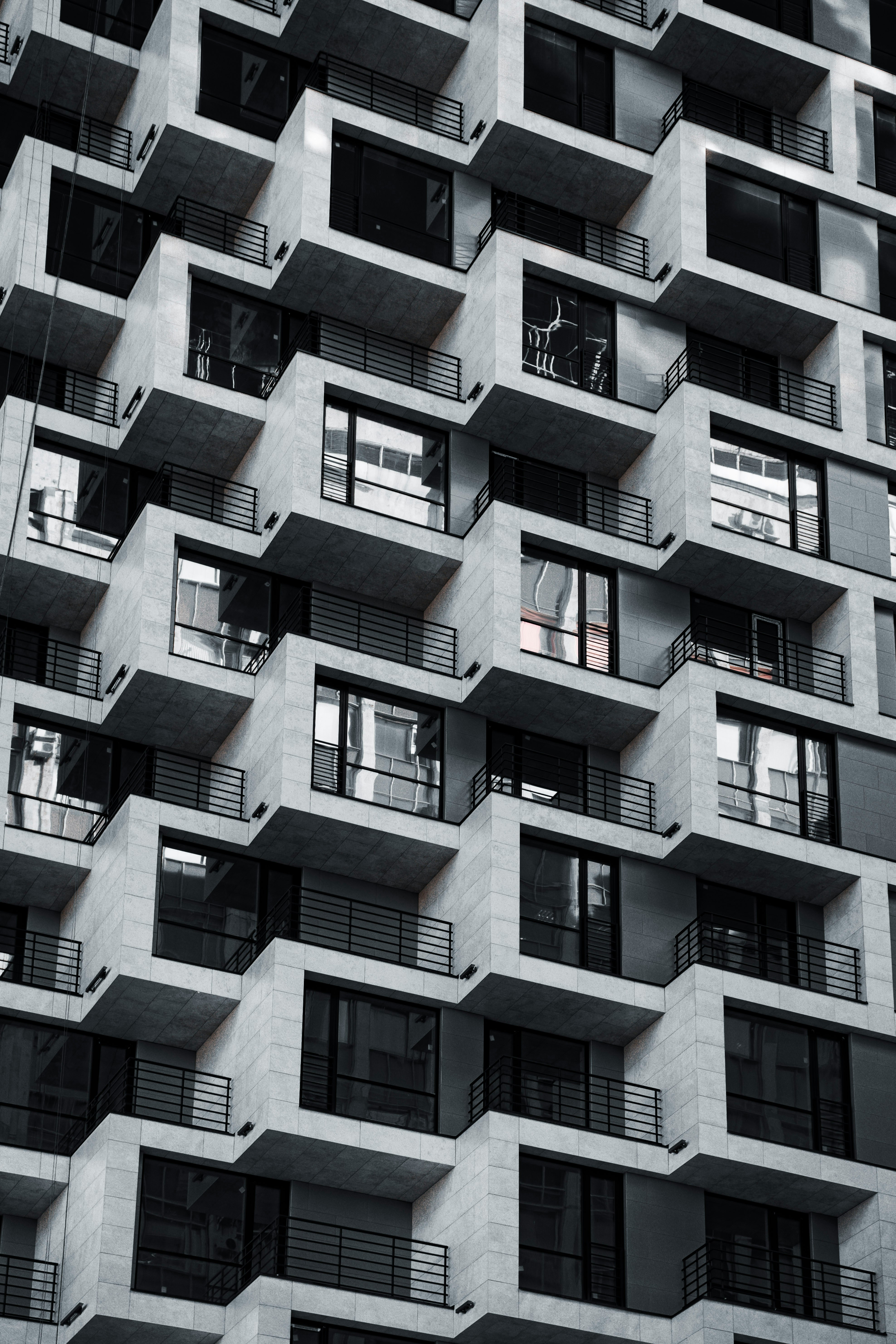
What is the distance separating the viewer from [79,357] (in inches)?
2180

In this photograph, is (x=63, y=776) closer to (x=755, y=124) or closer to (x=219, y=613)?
(x=219, y=613)

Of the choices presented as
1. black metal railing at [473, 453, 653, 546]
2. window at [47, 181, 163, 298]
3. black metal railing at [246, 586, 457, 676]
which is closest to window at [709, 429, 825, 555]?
black metal railing at [473, 453, 653, 546]

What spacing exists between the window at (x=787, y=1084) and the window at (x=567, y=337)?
53.1 ft

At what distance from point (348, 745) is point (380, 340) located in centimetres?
1189

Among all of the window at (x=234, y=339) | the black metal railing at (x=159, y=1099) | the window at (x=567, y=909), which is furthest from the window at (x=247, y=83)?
the black metal railing at (x=159, y=1099)

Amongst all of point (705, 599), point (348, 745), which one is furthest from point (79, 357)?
point (705, 599)

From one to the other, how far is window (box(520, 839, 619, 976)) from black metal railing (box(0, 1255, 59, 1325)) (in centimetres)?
1215

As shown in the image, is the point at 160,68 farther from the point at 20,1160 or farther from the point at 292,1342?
the point at 292,1342

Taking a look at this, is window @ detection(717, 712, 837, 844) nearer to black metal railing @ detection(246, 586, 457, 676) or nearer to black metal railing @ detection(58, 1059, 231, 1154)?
black metal railing @ detection(246, 586, 457, 676)

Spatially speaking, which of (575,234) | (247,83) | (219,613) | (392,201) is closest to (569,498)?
(575,234)

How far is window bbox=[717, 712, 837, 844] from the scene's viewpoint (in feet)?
168

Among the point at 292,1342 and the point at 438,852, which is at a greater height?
the point at 438,852

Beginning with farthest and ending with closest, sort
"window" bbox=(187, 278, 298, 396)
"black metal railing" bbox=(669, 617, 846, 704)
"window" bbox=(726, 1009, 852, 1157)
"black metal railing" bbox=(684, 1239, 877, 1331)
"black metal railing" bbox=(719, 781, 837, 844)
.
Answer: "window" bbox=(187, 278, 298, 396) < "black metal railing" bbox=(669, 617, 846, 704) < "black metal railing" bbox=(719, 781, 837, 844) < "window" bbox=(726, 1009, 852, 1157) < "black metal railing" bbox=(684, 1239, 877, 1331)

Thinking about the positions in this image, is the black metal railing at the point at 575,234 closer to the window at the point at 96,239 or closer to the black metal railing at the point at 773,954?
the window at the point at 96,239
